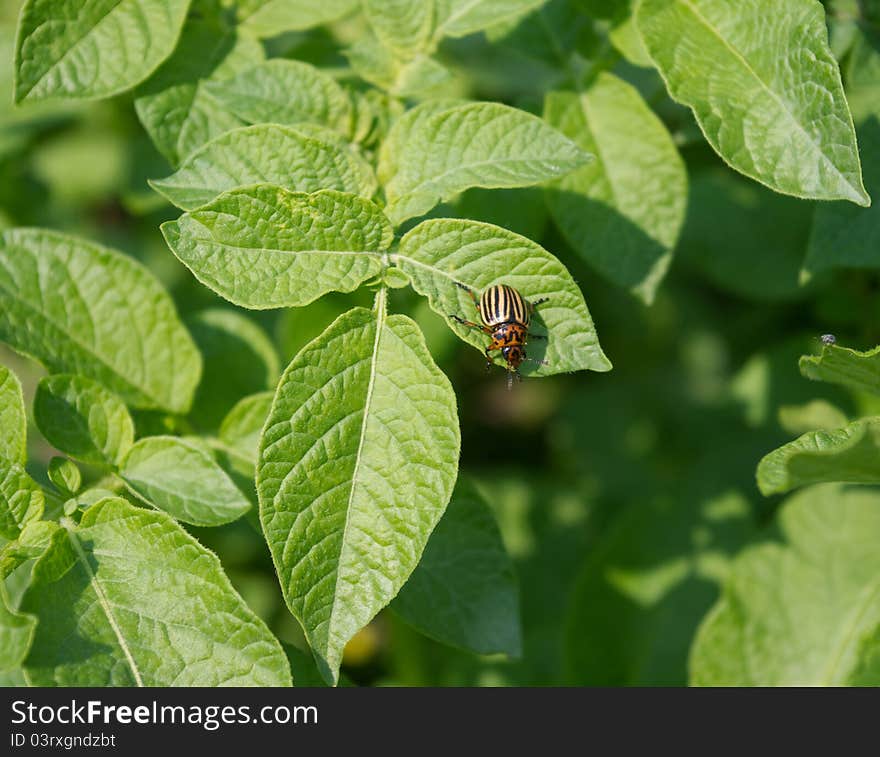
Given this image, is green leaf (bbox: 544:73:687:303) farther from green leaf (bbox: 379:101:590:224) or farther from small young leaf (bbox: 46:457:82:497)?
small young leaf (bbox: 46:457:82:497)

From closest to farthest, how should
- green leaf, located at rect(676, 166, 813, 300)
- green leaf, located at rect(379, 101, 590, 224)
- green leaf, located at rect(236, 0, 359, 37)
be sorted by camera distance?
green leaf, located at rect(379, 101, 590, 224), green leaf, located at rect(236, 0, 359, 37), green leaf, located at rect(676, 166, 813, 300)

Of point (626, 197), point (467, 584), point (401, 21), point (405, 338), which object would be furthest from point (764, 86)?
point (467, 584)

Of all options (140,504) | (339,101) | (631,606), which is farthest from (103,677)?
(631,606)

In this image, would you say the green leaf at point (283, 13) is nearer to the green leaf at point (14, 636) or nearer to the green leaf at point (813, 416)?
the green leaf at point (14, 636)

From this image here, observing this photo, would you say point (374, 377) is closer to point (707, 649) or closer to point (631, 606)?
point (707, 649)

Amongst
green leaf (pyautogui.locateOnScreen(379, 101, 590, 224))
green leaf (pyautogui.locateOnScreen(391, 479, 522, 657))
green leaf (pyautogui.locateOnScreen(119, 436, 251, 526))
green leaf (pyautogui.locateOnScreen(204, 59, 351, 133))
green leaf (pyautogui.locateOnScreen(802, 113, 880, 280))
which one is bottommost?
green leaf (pyautogui.locateOnScreen(391, 479, 522, 657))

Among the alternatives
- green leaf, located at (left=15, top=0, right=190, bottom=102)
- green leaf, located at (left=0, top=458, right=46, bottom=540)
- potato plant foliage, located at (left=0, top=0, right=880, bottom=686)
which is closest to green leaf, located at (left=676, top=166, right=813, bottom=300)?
potato plant foliage, located at (left=0, top=0, right=880, bottom=686)

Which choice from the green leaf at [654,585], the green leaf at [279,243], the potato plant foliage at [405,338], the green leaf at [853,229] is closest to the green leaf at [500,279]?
the potato plant foliage at [405,338]
